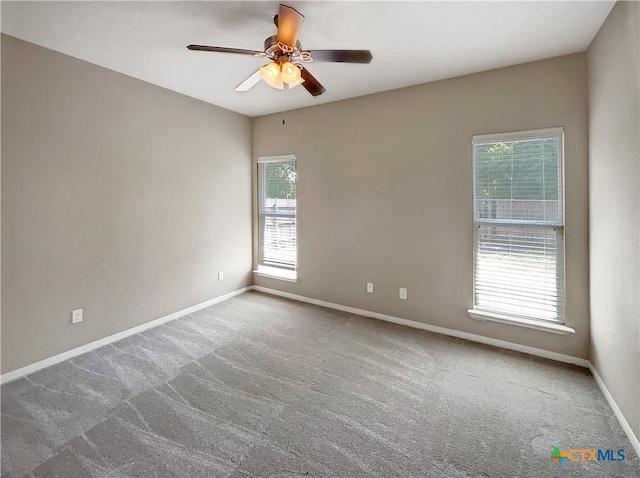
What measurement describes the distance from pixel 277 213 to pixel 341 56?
2782mm

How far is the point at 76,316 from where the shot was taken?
2754mm

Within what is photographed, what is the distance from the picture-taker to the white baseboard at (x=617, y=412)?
170 cm

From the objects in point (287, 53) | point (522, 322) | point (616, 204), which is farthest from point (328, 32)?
point (522, 322)

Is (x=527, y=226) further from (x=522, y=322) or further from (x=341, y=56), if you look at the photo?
(x=341, y=56)

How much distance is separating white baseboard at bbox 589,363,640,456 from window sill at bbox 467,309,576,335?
32 centimetres

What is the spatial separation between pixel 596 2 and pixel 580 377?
2.70 m

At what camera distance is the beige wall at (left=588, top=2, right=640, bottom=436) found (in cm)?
174

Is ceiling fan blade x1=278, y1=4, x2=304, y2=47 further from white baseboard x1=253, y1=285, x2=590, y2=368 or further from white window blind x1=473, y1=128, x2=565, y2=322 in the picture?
white baseboard x1=253, y1=285, x2=590, y2=368

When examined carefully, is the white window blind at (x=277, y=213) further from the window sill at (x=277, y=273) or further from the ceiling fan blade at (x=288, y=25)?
the ceiling fan blade at (x=288, y=25)

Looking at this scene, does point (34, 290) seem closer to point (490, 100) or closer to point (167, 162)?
point (167, 162)

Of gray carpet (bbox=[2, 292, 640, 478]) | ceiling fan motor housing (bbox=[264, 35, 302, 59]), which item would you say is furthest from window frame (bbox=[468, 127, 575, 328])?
ceiling fan motor housing (bbox=[264, 35, 302, 59])

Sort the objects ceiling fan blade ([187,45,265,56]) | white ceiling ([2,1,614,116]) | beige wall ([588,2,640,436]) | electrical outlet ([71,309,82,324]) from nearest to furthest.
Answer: beige wall ([588,2,640,436]) → ceiling fan blade ([187,45,265,56]) → white ceiling ([2,1,614,116]) → electrical outlet ([71,309,82,324])

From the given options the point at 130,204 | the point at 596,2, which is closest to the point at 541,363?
the point at 596,2

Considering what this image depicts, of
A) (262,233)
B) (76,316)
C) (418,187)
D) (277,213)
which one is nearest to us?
(76,316)
